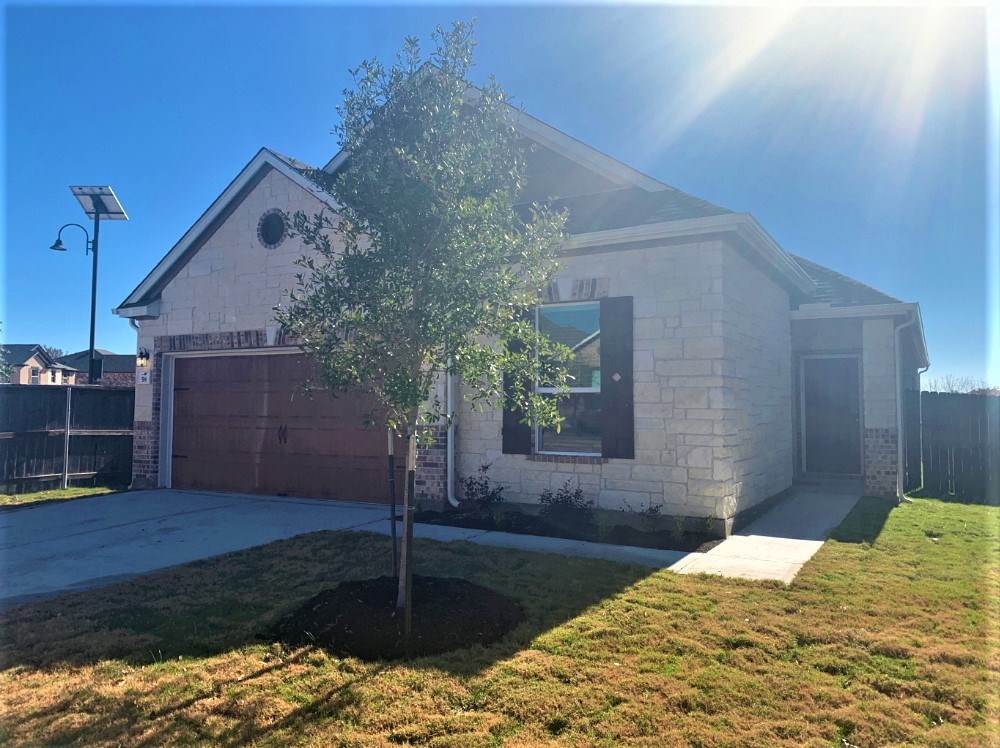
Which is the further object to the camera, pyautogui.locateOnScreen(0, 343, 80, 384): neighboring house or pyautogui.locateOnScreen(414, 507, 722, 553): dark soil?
pyautogui.locateOnScreen(0, 343, 80, 384): neighboring house

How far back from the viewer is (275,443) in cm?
1020

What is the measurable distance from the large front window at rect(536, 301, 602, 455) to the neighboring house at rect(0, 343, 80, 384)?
5018 centimetres

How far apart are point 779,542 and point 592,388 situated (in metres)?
2.79

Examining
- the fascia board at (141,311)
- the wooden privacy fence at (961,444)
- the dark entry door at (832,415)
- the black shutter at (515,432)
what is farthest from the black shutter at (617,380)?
the fascia board at (141,311)

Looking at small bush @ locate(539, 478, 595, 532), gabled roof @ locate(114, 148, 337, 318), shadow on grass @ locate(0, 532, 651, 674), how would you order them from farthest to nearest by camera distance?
gabled roof @ locate(114, 148, 337, 318), small bush @ locate(539, 478, 595, 532), shadow on grass @ locate(0, 532, 651, 674)

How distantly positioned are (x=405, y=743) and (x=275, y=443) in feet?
26.2

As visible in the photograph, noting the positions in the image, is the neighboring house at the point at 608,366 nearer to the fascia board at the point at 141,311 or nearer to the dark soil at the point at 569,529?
the fascia board at the point at 141,311

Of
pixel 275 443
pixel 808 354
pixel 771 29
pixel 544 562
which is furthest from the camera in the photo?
pixel 808 354

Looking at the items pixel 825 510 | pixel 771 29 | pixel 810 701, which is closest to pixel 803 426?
pixel 825 510

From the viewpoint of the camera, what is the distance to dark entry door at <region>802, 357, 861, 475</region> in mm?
11297

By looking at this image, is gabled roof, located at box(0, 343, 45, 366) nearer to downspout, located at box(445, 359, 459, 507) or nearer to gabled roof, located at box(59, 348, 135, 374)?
gabled roof, located at box(59, 348, 135, 374)

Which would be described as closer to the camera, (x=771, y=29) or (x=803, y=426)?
A: (x=771, y=29)

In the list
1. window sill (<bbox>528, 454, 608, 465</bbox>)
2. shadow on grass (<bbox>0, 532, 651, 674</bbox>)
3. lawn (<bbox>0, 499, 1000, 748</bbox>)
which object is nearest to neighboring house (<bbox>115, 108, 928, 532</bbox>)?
window sill (<bbox>528, 454, 608, 465</bbox>)

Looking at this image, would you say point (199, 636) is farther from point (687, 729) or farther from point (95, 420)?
point (95, 420)
